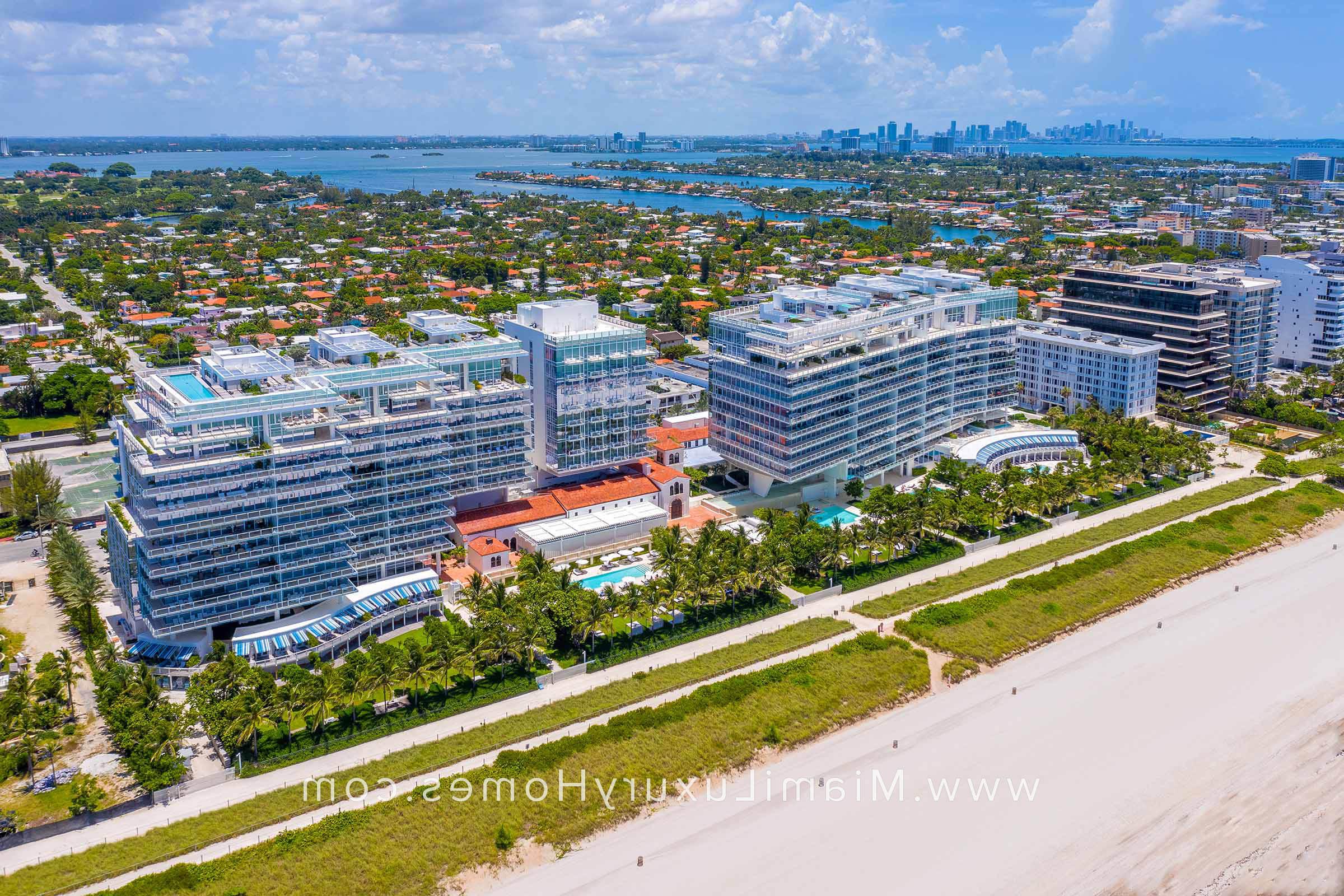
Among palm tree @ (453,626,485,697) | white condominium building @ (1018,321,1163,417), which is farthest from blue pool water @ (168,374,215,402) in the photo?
white condominium building @ (1018,321,1163,417)

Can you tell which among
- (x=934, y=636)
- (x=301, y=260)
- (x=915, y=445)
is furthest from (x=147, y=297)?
(x=934, y=636)

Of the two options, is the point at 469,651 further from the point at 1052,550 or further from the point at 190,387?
the point at 1052,550

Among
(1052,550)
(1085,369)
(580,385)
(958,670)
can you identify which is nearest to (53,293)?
(580,385)

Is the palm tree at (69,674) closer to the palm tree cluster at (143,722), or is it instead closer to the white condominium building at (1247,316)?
the palm tree cluster at (143,722)

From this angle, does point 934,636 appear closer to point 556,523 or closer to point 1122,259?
point 556,523

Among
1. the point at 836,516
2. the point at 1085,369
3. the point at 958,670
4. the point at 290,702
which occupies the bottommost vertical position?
the point at 958,670

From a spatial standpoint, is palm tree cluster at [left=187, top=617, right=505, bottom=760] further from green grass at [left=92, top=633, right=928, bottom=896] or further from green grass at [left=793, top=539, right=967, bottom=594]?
green grass at [left=793, top=539, right=967, bottom=594]
